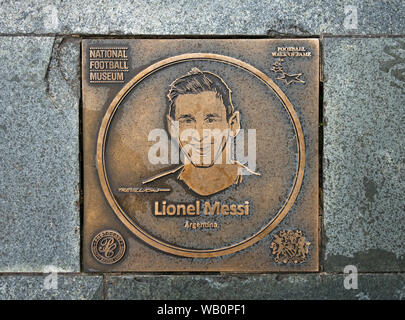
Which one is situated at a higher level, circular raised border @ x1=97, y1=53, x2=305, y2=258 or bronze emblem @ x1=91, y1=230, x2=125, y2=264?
circular raised border @ x1=97, y1=53, x2=305, y2=258

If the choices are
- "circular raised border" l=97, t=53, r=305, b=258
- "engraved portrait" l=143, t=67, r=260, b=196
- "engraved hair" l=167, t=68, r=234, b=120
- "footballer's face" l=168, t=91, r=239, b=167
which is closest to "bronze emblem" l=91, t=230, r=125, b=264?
"circular raised border" l=97, t=53, r=305, b=258

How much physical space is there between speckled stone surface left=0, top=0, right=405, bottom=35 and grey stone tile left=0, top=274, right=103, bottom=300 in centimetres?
191

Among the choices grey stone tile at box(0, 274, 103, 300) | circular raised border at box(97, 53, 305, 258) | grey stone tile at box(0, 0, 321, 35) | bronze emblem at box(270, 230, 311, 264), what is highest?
grey stone tile at box(0, 0, 321, 35)

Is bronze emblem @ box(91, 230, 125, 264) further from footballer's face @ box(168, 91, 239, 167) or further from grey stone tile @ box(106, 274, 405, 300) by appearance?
footballer's face @ box(168, 91, 239, 167)

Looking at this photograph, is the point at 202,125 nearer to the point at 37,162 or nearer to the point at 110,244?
the point at 110,244

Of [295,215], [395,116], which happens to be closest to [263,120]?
[295,215]

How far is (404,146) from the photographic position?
282cm

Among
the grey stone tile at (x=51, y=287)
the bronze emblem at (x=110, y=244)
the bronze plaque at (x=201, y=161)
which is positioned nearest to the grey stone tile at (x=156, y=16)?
the bronze plaque at (x=201, y=161)

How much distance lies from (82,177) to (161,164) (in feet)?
2.07

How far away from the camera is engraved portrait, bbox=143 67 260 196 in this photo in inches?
109

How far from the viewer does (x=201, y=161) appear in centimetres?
280

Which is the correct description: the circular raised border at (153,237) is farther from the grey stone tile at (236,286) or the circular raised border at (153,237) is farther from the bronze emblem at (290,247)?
the grey stone tile at (236,286)
